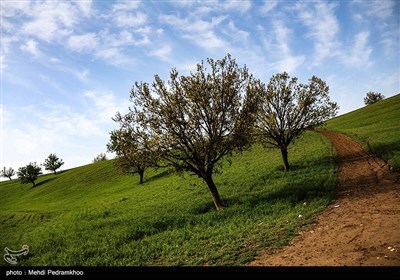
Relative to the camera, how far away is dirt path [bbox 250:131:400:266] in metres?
9.82

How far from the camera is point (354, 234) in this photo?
39.8 feet

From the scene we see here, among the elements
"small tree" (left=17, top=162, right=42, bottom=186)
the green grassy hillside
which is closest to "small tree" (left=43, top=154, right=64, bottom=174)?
"small tree" (left=17, top=162, right=42, bottom=186)

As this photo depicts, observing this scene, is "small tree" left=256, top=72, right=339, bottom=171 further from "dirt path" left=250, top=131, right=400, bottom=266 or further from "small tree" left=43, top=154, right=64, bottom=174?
"small tree" left=43, top=154, right=64, bottom=174

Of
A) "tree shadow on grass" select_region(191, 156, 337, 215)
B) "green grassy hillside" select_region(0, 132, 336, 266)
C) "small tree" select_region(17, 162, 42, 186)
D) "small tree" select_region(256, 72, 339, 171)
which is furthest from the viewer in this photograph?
"small tree" select_region(17, 162, 42, 186)

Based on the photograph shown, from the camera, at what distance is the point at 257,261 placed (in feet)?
36.9

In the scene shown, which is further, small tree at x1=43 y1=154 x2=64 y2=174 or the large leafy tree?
small tree at x1=43 y1=154 x2=64 y2=174

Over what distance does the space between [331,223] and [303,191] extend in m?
8.06

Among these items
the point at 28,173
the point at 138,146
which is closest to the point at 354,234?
the point at 138,146

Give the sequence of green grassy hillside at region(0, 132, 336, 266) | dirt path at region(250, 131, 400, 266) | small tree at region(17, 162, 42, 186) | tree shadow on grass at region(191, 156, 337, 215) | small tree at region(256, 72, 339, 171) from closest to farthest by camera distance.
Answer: dirt path at region(250, 131, 400, 266)
green grassy hillside at region(0, 132, 336, 266)
tree shadow on grass at region(191, 156, 337, 215)
small tree at region(256, 72, 339, 171)
small tree at region(17, 162, 42, 186)

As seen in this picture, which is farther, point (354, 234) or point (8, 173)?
point (8, 173)

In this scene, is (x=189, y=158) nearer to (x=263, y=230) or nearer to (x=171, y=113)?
(x=171, y=113)

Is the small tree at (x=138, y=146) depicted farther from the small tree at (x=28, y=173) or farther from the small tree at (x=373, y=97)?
the small tree at (x=373, y=97)

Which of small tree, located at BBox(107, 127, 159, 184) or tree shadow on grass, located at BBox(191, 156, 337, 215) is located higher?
small tree, located at BBox(107, 127, 159, 184)

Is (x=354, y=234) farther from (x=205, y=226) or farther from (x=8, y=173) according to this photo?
(x=8, y=173)
